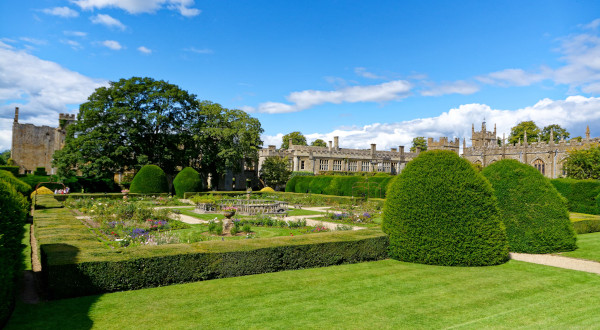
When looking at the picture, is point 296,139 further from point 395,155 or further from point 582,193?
point 582,193

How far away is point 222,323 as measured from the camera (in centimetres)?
473

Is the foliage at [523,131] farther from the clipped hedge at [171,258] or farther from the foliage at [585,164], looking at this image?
the clipped hedge at [171,258]

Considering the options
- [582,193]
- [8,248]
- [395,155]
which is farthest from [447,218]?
[395,155]

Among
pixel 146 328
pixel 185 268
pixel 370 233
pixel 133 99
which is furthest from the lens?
pixel 133 99

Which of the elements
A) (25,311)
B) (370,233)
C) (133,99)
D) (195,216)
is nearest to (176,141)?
(133,99)

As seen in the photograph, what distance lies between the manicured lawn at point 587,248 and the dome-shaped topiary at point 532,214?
34cm

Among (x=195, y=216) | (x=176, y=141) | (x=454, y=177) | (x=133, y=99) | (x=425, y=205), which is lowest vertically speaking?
(x=195, y=216)

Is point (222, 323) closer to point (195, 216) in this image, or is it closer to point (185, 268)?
point (185, 268)

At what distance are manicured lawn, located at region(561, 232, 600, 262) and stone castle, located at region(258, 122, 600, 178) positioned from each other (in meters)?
26.8

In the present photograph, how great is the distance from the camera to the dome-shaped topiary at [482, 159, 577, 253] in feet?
32.0

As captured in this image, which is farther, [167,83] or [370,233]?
[167,83]


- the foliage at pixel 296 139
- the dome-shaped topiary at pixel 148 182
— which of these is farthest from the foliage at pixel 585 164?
the foliage at pixel 296 139

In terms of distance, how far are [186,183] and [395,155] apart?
33.7 m

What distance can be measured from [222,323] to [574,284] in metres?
6.51
